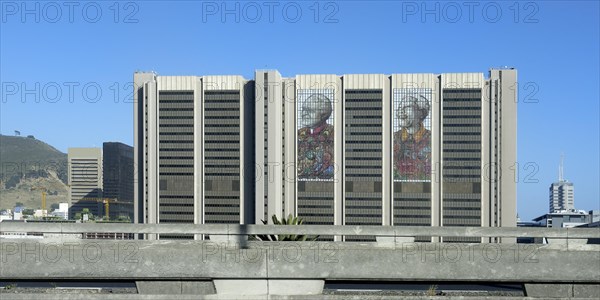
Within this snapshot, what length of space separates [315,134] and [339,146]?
26.7 ft

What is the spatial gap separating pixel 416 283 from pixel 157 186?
18069cm

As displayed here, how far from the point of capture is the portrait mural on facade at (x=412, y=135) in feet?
588

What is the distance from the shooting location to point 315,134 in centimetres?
18188

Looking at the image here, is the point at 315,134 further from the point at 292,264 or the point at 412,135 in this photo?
the point at 292,264

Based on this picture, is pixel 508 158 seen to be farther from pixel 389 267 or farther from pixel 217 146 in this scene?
pixel 389 267

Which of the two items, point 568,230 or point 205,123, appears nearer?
point 568,230

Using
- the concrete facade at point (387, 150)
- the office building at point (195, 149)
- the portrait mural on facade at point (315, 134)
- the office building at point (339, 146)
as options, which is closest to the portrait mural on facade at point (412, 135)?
the office building at point (339, 146)

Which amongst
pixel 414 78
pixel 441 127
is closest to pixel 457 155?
pixel 441 127

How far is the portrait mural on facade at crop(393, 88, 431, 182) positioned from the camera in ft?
588

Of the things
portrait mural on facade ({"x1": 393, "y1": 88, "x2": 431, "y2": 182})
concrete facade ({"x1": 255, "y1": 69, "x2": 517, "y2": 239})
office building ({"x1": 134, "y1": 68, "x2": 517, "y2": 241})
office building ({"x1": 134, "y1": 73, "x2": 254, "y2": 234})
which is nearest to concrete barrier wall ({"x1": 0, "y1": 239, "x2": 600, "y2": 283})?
concrete facade ({"x1": 255, "y1": 69, "x2": 517, "y2": 239})

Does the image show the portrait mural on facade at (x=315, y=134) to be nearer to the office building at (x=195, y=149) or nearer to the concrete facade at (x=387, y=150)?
the concrete facade at (x=387, y=150)

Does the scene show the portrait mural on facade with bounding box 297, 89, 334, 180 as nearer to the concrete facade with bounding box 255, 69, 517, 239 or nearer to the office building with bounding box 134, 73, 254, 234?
the concrete facade with bounding box 255, 69, 517, 239

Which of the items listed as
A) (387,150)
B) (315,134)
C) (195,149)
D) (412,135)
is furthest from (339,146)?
(195,149)

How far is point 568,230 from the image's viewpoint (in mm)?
8531
